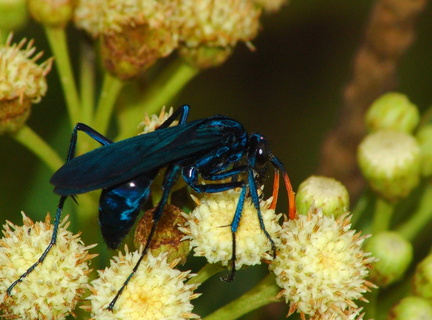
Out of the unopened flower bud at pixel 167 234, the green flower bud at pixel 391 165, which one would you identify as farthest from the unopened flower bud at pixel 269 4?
the unopened flower bud at pixel 167 234

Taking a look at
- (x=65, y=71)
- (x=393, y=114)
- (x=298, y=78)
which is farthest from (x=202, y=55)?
(x=298, y=78)

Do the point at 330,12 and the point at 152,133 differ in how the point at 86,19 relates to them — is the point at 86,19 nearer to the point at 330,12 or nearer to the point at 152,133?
the point at 152,133

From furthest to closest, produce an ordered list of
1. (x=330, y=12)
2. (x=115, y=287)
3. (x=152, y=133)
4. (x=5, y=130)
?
(x=330, y=12), (x=5, y=130), (x=152, y=133), (x=115, y=287)

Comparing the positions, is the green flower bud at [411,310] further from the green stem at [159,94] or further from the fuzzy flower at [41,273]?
the green stem at [159,94]

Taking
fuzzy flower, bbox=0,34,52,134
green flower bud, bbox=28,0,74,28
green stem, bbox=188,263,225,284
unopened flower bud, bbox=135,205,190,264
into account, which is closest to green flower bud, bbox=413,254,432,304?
green stem, bbox=188,263,225,284

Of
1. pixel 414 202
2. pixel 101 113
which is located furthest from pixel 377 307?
pixel 101 113

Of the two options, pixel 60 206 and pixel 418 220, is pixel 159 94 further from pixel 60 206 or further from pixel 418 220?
pixel 418 220

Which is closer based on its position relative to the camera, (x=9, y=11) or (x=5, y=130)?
(x=5, y=130)
